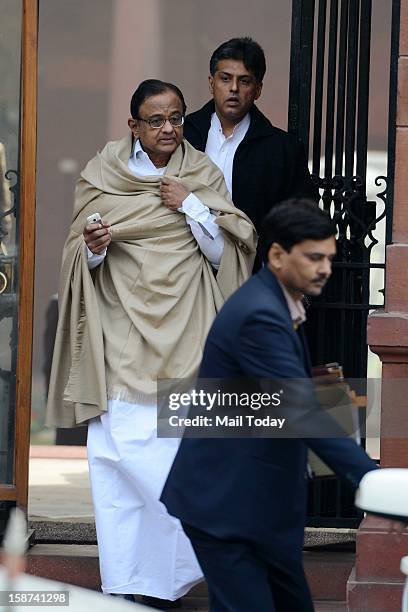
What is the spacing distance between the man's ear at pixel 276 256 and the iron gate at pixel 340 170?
91.5 inches

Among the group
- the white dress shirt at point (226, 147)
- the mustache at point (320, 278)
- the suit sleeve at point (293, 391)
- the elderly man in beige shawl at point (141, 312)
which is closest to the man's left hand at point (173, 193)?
the elderly man in beige shawl at point (141, 312)

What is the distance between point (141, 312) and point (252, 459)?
196cm

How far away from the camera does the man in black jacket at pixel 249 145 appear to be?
272 inches

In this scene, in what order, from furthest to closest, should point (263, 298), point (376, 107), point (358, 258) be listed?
point (376, 107), point (358, 258), point (263, 298)

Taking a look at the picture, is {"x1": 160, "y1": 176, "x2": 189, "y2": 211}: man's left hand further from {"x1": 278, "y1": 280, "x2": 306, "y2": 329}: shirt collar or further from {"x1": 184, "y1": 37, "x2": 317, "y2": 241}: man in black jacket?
{"x1": 278, "y1": 280, "x2": 306, "y2": 329}: shirt collar

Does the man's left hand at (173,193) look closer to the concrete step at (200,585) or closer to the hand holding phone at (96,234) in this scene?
the hand holding phone at (96,234)

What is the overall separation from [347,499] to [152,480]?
3.72 ft

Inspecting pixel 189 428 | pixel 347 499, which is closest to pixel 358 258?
pixel 347 499

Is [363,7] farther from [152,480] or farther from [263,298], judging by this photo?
[263,298]

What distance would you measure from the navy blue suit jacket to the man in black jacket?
213 centimetres

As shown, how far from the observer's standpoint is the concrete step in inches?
276

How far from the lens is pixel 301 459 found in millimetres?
4801

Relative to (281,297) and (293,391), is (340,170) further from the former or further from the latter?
(293,391)

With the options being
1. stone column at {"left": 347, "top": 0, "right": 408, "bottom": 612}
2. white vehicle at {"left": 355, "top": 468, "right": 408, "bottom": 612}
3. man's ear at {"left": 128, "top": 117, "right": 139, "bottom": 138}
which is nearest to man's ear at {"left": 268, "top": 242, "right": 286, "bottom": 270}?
white vehicle at {"left": 355, "top": 468, "right": 408, "bottom": 612}
